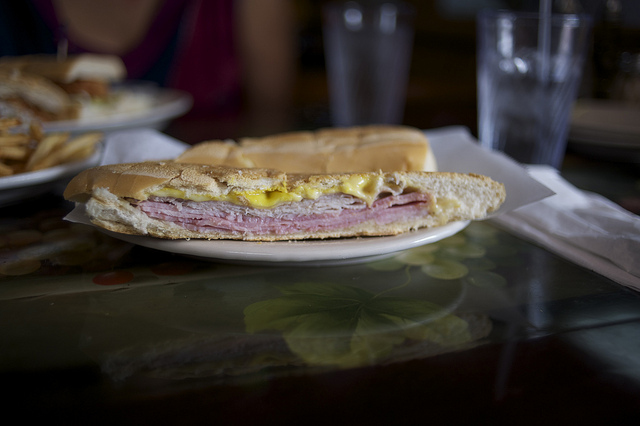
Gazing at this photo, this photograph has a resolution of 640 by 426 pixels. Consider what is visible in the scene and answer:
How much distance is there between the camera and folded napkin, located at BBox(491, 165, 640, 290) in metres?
1.26

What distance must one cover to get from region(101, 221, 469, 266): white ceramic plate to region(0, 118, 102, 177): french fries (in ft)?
2.22

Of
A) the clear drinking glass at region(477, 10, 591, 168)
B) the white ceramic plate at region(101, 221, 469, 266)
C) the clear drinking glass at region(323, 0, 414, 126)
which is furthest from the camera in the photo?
the clear drinking glass at region(323, 0, 414, 126)

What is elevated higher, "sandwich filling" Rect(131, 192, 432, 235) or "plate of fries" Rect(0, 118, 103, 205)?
"plate of fries" Rect(0, 118, 103, 205)

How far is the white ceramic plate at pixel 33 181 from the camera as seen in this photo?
1.55 meters

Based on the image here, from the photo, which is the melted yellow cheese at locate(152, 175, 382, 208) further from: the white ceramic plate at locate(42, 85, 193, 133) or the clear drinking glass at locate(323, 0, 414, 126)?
the clear drinking glass at locate(323, 0, 414, 126)

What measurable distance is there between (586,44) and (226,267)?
178cm

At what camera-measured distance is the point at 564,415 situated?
2.65ft

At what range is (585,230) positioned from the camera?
1409 mm

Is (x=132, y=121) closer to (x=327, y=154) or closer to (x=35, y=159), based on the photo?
(x=35, y=159)

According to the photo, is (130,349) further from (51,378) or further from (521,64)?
(521,64)

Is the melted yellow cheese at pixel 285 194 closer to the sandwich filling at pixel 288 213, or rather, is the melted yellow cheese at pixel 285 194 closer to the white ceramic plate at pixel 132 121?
the sandwich filling at pixel 288 213

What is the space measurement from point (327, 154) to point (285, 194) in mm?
319

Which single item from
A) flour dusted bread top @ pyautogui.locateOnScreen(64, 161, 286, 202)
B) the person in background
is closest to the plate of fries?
flour dusted bread top @ pyautogui.locateOnScreen(64, 161, 286, 202)

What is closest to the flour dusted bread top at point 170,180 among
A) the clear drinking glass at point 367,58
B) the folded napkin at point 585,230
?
the folded napkin at point 585,230
